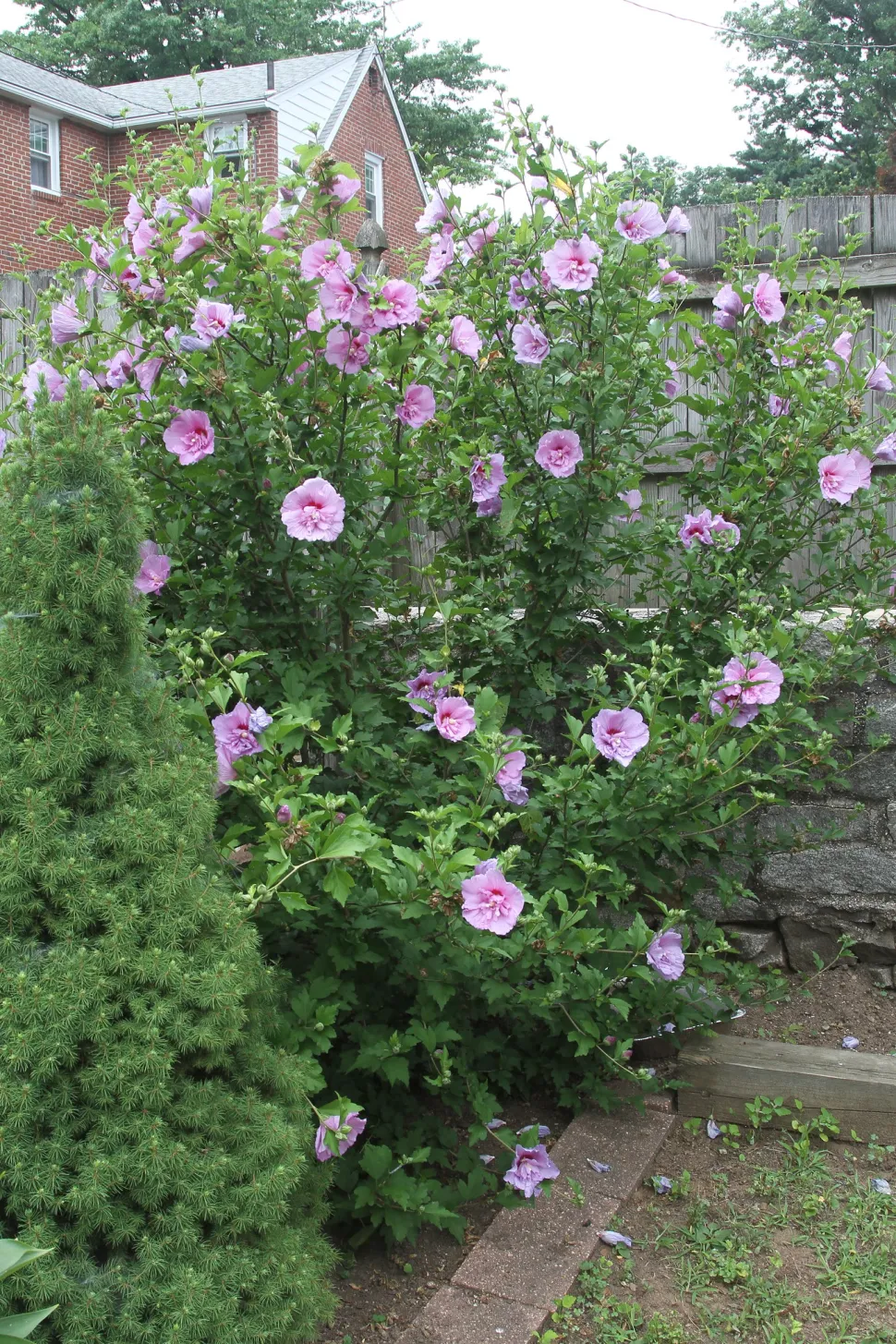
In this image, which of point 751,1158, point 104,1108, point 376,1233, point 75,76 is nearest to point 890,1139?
point 751,1158

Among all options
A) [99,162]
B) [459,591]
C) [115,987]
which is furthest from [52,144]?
[115,987]

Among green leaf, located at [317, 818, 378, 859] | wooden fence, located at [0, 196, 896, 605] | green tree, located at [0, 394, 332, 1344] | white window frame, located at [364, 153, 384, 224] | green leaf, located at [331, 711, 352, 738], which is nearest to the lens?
green tree, located at [0, 394, 332, 1344]

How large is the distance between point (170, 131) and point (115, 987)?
15.0m

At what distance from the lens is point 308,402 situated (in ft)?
8.24

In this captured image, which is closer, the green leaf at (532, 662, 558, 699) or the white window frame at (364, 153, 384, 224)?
the green leaf at (532, 662, 558, 699)

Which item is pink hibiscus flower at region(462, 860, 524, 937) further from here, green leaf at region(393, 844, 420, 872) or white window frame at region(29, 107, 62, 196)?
white window frame at region(29, 107, 62, 196)

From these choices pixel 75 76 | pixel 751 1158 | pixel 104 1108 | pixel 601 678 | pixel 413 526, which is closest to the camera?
pixel 104 1108

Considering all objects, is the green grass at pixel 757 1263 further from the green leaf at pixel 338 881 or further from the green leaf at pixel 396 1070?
the green leaf at pixel 338 881

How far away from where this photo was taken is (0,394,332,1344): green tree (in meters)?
1.61

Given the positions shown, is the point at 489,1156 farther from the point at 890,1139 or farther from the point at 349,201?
the point at 349,201

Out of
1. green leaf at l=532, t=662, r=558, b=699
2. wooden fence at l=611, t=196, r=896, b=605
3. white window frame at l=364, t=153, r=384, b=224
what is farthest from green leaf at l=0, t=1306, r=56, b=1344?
white window frame at l=364, t=153, r=384, b=224

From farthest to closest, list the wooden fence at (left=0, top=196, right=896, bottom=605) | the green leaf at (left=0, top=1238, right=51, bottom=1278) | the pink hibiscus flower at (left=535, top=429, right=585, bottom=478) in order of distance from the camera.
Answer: the wooden fence at (left=0, top=196, right=896, bottom=605), the pink hibiscus flower at (left=535, top=429, right=585, bottom=478), the green leaf at (left=0, top=1238, right=51, bottom=1278)

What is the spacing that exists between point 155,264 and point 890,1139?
8.93 ft

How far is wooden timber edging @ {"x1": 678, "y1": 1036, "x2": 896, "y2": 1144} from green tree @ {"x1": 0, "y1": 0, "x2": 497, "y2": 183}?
23462 mm
